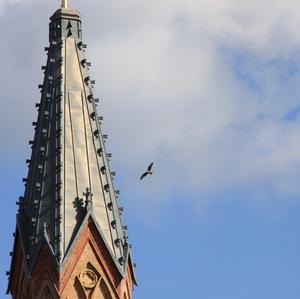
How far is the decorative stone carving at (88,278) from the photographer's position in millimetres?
70188

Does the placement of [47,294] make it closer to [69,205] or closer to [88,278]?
[88,278]

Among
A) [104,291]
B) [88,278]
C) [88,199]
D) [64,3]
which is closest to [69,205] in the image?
[88,199]

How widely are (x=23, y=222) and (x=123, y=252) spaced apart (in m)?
4.66

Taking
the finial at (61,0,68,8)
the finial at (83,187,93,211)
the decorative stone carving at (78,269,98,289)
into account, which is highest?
the finial at (61,0,68,8)

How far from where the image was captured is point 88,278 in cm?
7044

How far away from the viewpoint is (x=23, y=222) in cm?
7269

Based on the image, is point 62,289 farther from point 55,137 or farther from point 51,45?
point 51,45

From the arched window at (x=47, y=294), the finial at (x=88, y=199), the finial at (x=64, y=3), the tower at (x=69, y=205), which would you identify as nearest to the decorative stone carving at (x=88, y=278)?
the tower at (x=69, y=205)

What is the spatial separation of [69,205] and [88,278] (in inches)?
134

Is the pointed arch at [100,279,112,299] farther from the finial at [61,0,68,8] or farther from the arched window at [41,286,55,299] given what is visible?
the finial at [61,0,68,8]

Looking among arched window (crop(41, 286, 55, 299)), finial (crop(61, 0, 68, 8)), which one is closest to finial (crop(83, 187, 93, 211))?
arched window (crop(41, 286, 55, 299))

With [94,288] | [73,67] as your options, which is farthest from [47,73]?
[94,288]

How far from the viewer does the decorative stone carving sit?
70188mm

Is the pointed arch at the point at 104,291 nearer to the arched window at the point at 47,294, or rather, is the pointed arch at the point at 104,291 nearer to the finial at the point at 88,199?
the arched window at the point at 47,294
